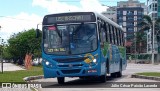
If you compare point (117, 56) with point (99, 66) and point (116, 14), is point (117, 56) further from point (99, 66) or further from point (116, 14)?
point (116, 14)

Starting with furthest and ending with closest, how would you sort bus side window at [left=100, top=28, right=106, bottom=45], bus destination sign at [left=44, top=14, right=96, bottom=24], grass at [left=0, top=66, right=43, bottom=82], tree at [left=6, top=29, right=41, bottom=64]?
1. tree at [left=6, top=29, right=41, bottom=64]
2. grass at [left=0, top=66, right=43, bottom=82]
3. bus side window at [left=100, top=28, right=106, bottom=45]
4. bus destination sign at [left=44, top=14, right=96, bottom=24]

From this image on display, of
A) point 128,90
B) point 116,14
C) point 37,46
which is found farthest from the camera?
point 116,14

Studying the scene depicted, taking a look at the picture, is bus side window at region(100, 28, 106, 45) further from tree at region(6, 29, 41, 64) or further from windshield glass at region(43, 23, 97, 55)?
tree at region(6, 29, 41, 64)

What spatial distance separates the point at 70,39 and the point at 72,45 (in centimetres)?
29

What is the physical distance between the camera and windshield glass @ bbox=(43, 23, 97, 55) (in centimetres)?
1869

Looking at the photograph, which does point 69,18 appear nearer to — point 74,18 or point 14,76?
point 74,18

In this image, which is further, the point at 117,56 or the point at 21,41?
A: the point at 21,41

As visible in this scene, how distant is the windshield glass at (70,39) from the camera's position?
18688 mm

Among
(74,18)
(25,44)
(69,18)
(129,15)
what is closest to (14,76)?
(69,18)

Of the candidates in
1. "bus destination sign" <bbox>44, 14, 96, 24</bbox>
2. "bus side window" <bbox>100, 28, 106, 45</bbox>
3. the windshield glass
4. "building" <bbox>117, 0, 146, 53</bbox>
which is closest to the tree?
"bus side window" <bbox>100, 28, 106, 45</bbox>

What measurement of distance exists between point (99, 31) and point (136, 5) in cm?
14701

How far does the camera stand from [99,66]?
18969 millimetres

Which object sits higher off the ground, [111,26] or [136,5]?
[136,5]

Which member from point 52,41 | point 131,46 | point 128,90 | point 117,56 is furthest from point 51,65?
point 131,46
